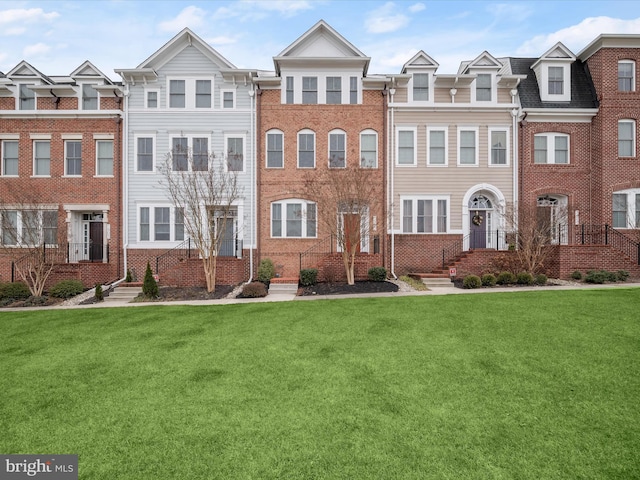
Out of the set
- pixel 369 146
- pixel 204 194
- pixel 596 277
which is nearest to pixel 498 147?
pixel 369 146

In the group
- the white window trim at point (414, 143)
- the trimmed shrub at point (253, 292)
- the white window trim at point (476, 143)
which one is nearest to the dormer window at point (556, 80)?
the white window trim at point (476, 143)

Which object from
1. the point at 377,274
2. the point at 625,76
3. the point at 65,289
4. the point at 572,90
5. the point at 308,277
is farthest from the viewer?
the point at 572,90

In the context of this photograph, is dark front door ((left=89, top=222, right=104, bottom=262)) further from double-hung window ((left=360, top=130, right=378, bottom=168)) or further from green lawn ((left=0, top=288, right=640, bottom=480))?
double-hung window ((left=360, top=130, right=378, bottom=168))

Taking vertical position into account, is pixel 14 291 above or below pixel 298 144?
below

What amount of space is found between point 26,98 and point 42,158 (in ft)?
10.9

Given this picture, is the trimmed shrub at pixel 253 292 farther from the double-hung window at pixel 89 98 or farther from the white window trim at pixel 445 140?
the double-hung window at pixel 89 98

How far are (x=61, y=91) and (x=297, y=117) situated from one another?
12.1 m

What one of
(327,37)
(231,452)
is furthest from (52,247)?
(231,452)

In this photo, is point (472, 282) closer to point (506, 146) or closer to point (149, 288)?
point (506, 146)

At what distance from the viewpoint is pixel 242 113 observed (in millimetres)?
17656

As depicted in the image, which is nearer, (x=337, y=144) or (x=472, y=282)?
(x=472, y=282)

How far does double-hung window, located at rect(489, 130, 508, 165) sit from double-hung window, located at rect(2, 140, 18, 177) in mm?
24093

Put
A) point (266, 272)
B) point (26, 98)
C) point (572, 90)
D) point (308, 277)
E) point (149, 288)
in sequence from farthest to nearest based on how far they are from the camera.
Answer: point (572, 90) → point (26, 98) → point (266, 272) → point (308, 277) → point (149, 288)

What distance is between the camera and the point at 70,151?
17.9m
